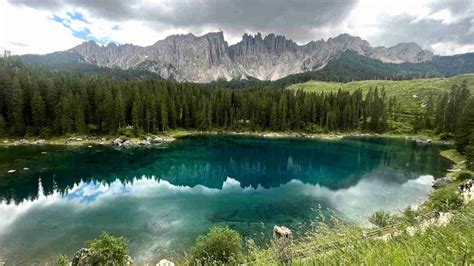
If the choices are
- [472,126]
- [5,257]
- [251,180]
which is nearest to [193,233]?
[5,257]

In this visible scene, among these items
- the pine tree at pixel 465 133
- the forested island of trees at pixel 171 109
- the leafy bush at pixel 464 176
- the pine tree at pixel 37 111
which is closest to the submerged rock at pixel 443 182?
the leafy bush at pixel 464 176

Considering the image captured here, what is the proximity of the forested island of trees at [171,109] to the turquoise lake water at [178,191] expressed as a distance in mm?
19597

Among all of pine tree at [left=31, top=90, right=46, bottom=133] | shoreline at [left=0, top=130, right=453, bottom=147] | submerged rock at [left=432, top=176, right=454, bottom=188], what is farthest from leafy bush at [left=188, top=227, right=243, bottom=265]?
pine tree at [left=31, top=90, right=46, bottom=133]

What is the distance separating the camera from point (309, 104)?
467 feet

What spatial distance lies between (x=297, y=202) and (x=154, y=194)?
80.5 feet

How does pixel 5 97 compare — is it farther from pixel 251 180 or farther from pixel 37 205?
pixel 251 180

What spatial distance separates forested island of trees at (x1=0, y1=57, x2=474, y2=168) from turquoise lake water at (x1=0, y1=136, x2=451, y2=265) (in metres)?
19.6

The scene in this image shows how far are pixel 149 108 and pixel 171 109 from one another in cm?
1147

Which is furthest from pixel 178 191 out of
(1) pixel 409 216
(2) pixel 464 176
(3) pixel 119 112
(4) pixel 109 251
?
(3) pixel 119 112

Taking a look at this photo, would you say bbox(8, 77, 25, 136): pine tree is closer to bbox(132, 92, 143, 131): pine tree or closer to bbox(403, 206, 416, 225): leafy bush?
bbox(132, 92, 143, 131): pine tree

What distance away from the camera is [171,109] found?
124438mm

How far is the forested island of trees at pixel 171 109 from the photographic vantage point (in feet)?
317

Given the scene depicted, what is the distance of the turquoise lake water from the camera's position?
107ft

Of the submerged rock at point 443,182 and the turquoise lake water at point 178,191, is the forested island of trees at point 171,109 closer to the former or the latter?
the turquoise lake water at point 178,191
